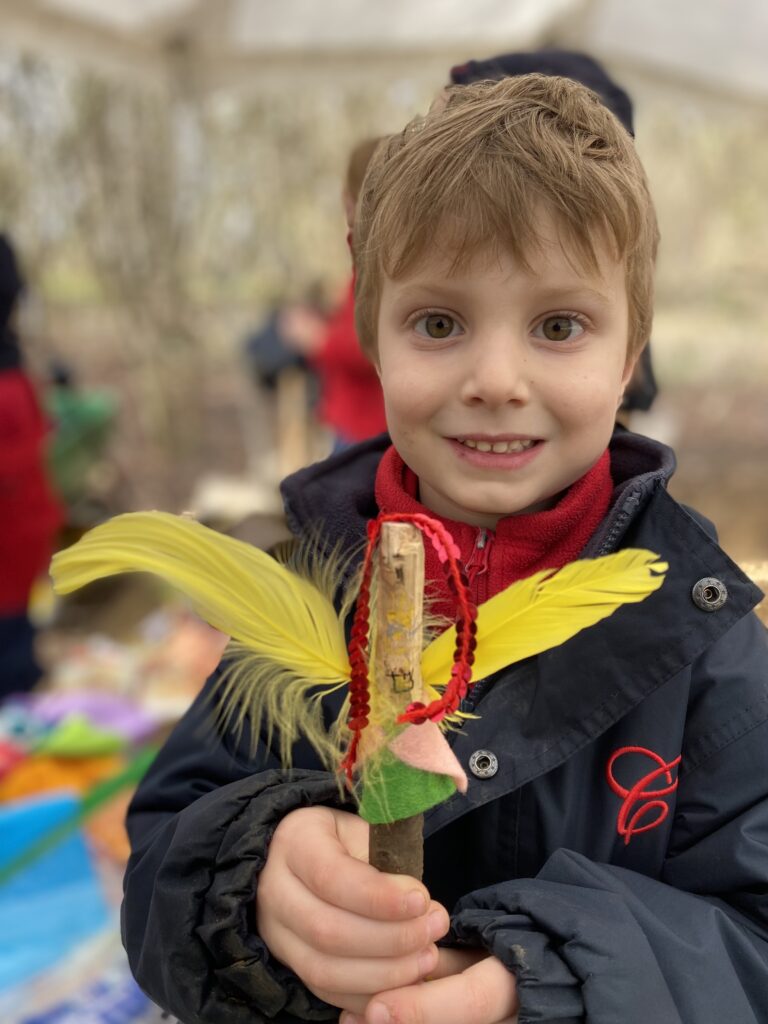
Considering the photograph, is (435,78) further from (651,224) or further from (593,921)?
(593,921)

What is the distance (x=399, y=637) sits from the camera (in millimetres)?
768

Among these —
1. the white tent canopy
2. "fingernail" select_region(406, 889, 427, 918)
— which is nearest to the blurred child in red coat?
the white tent canopy

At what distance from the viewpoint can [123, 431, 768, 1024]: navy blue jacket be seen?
0.89 m

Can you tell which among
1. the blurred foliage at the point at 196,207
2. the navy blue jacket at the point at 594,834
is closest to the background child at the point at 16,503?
the blurred foliage at the point at 196,207

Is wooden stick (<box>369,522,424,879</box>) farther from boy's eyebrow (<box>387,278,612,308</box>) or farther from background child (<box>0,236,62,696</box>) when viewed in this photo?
background child (<box>0,236,62,696</box>)

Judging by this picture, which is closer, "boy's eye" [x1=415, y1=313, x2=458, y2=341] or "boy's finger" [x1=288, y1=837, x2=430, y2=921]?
"boy's finger" [x1=288, y1=837, x2=430, y2=921]

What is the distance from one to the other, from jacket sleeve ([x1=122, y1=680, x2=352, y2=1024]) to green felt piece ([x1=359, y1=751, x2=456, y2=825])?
17 centimetres

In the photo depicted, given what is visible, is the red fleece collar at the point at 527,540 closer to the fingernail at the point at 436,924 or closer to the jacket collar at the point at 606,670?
the jacket collar at the point at 606,670

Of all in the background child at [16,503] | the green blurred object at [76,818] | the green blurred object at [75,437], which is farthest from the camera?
the green blurred object at [75,437]

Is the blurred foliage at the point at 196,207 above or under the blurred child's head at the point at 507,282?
above

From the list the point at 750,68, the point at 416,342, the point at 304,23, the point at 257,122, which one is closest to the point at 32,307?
the point at 257,122

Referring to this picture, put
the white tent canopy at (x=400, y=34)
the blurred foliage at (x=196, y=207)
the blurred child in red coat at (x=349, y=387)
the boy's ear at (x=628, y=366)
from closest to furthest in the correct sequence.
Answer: the boy's ear at (x=628, y=366), the white tent canopy at (x=400, y=34), the blurred child in red coat at (x=349, y=387), the blurred foliage at (x=196, y=207)

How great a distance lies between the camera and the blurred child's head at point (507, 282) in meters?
0.92

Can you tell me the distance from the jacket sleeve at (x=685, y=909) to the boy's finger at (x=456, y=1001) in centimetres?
2
